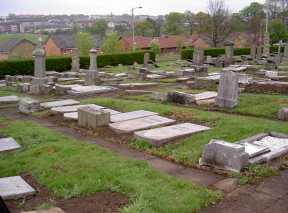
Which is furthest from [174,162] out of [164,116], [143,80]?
[143,80]

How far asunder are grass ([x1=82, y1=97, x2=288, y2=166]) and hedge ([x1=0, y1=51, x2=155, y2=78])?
632 inches

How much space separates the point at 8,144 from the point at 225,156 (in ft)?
14.5

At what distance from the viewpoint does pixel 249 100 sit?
472 inches

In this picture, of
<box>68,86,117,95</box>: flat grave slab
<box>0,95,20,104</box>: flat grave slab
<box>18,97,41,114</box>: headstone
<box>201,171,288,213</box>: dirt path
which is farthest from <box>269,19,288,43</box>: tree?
<box>201,171,288,213</box>: dirt path

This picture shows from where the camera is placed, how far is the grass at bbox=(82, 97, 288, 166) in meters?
7.40

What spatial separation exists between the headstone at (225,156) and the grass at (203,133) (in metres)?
0.29

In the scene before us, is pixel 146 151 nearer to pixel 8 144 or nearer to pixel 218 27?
pixel 8 144

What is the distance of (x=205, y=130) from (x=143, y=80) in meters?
11.7

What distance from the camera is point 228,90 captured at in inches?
450

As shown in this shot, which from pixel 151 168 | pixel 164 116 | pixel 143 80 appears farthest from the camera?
pixel 143 80

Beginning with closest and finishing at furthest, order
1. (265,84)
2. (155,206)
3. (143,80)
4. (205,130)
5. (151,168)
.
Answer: (155,206), (151,168), (205,130), (265,84), (143,80)

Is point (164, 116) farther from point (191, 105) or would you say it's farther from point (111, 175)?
point (111, 175)

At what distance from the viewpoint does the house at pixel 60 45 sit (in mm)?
72750

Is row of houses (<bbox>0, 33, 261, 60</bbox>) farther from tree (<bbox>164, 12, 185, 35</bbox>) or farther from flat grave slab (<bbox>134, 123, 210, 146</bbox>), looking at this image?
flat grave slab (<bbox>134, 123, 210, 146</bbox>)
